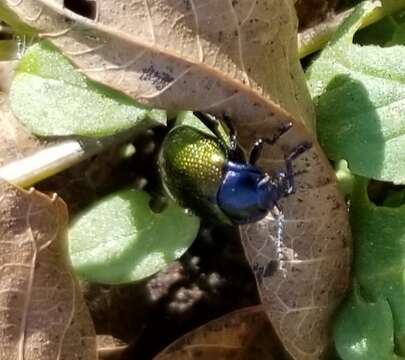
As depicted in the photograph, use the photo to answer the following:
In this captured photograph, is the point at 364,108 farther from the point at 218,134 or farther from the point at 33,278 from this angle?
the point at 33,278

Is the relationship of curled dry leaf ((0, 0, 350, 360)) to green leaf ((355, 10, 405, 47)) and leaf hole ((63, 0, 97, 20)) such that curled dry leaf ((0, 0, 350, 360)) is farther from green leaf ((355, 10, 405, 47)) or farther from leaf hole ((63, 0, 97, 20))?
green leaf ((355, 10, 405, 47))

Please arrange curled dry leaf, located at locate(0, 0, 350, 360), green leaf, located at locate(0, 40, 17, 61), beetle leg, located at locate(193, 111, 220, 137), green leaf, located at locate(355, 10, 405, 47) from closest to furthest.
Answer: curled dry leaf, located at locate(0, 0, 350, 360) < beetle leg, located at locate(193, 111, 220, 137) < green leaf, located at locate(355, 10, 405, 47) < green leaf, located at locate(0, 40, 17, 61)

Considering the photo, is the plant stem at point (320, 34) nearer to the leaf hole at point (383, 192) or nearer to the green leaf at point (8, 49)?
the leaf hole at point (383, 192)

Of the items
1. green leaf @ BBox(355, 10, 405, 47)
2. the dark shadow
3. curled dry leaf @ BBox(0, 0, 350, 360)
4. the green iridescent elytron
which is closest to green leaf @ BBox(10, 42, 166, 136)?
the green iridescent elytron

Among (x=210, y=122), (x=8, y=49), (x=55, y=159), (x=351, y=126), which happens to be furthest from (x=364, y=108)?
(x=8, y=49)

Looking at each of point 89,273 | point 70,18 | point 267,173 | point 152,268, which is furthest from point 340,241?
point 70,18

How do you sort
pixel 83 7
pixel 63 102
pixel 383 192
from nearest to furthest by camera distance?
pixel 83 7 → pixel 63 102 → pixel 383 192

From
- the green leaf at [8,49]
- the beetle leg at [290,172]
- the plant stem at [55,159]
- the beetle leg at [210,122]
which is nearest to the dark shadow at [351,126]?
the beetle leg at [290,172]

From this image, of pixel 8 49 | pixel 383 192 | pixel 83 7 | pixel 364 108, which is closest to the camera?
pixel 83 7
